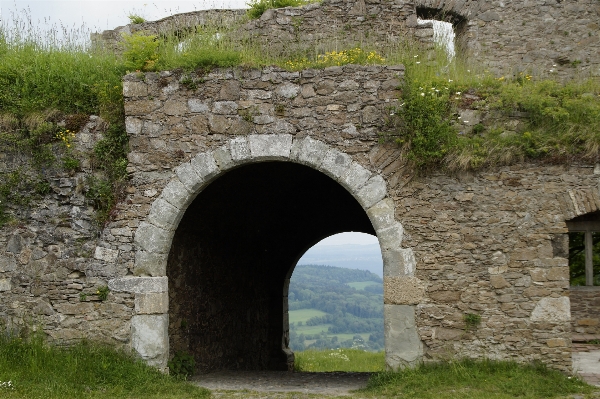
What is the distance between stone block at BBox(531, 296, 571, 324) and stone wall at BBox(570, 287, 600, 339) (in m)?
4.13

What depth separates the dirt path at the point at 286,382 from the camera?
6.95m

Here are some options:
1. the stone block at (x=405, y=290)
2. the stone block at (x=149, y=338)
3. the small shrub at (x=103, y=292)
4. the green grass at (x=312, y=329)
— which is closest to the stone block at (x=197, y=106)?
the small shrub at (x=103, y=292)

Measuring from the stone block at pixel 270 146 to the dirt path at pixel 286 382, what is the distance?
2.53 m

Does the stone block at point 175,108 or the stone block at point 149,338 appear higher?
the stone block at point 175,108

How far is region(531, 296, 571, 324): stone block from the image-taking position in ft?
21.5

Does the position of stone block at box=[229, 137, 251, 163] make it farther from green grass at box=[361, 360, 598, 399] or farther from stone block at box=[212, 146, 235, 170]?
green grass at box=[361, 360, 598, 399]

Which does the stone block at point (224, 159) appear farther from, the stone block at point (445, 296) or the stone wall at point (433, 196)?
the stone block at point (445, 296)

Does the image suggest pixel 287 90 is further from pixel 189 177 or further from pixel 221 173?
pixel 189 177

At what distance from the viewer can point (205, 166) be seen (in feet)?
23.2

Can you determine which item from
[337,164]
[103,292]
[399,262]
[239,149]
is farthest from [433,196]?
[103,292]

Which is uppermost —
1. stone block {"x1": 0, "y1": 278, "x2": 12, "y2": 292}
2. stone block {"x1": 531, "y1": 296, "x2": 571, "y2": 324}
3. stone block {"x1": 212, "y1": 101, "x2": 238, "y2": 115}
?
stone block {"x1": 212, "y1": 101, "x2": 238, "y2": 115}

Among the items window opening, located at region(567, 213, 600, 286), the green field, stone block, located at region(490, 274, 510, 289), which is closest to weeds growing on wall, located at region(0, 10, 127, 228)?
stone block, located at region(490, 274, 510, 289)

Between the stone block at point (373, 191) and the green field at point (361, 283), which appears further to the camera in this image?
the green field at point (361, 283)

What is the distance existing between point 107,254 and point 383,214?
306 centimetres
